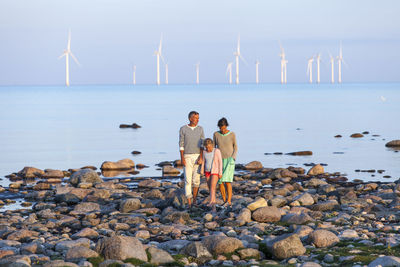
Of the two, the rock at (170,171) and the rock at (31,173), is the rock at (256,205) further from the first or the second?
the rock at (31,173)

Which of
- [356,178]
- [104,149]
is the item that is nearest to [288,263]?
[356,178]

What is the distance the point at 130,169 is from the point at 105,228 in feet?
54.2

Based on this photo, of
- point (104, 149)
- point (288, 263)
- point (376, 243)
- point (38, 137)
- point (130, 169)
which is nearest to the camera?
point (288, 263)

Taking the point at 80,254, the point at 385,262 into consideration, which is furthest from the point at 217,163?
the point at 385,262

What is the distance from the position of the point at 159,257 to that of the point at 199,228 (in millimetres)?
3810

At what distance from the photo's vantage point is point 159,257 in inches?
480

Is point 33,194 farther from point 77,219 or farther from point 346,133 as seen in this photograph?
point 346,133

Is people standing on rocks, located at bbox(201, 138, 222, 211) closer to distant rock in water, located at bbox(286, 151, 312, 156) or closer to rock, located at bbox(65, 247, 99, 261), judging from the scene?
rock, located at bbox(65, 247, 99, 261)

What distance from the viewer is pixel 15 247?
45.4ft

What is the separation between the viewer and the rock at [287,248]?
1260 cm

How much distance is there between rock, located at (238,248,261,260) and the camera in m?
12.7

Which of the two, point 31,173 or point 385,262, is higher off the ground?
point 385,262

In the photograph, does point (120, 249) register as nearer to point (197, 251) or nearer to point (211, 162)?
point (197, 251)

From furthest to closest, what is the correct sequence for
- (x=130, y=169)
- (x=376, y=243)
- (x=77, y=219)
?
1. (x=130, y=169)
2. (x=77, y=219)
3. (x=376, y=243)
